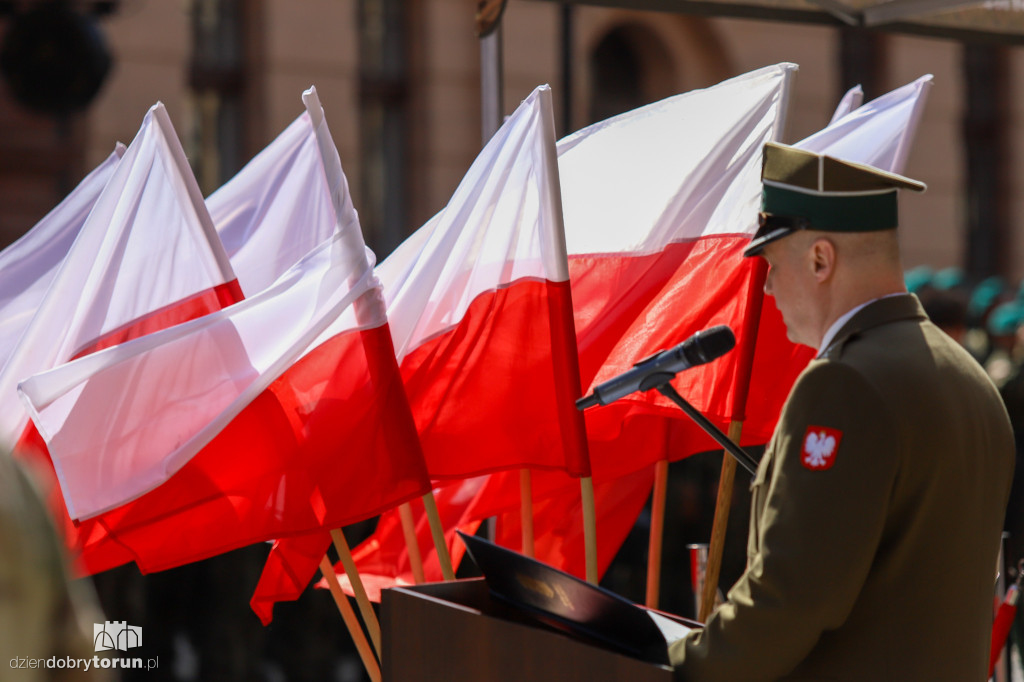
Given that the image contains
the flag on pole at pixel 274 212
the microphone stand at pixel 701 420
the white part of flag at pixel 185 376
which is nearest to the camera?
the microphone stand at pixel 701 420

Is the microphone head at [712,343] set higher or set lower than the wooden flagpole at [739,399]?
higher

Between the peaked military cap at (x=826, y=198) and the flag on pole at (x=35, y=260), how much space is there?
247cm

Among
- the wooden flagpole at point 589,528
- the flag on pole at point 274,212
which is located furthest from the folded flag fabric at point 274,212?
the wooden flagpole at point 589,528

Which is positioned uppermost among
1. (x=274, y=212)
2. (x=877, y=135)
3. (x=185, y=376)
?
(x=877, y=135)

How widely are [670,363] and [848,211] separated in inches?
15.3

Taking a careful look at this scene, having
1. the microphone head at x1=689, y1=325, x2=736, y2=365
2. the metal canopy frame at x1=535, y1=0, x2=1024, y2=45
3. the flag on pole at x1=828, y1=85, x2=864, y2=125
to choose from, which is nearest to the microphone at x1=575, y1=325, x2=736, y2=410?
the microphone head at x1=689, y1=325, x2=736, y2=365

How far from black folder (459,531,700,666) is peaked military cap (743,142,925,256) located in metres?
0.64

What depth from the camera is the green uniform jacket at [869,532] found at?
196 centimetres

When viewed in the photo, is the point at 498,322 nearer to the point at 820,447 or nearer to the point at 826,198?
the point at 826,198

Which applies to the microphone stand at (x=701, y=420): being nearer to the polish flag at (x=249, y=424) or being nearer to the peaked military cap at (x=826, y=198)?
the peaked military cap at (x=826, y=198)

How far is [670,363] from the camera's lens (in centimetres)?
227

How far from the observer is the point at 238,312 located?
324cm

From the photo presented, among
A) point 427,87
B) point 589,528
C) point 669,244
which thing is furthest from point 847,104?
point 427,87

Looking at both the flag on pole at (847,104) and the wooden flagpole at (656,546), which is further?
the flag on pole at (847,104)
